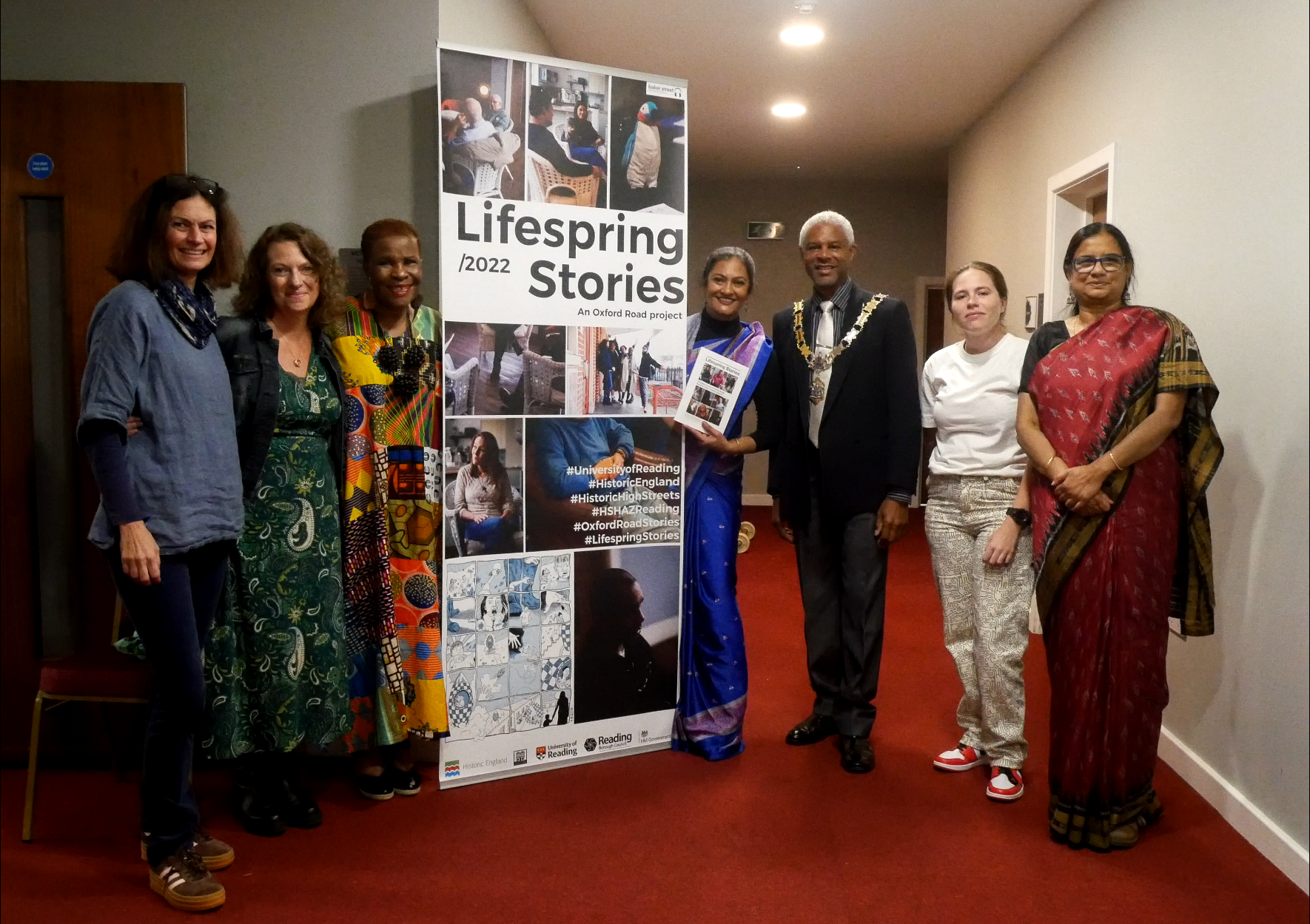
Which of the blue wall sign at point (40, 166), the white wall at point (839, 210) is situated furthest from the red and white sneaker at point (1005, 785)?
the white wall at point (839, 210)

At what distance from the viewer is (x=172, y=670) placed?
1848 millimetres

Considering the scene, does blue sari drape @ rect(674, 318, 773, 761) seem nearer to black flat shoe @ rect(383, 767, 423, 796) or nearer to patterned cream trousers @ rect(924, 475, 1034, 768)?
patterned cream trousers @ rect(924, 475, 1034, 768)

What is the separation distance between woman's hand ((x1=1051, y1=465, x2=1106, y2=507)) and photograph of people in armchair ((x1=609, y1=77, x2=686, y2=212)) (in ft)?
3.91

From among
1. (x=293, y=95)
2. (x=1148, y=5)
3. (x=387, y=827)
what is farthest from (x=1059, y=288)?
(x=387, y=827)

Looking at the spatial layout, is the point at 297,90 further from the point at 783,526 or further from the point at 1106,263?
the point at 1106,263

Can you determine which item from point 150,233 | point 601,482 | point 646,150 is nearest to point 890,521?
point 601,482

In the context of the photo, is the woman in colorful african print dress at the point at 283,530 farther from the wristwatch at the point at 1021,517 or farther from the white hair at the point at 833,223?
the wristwatch at the point at 1021,517

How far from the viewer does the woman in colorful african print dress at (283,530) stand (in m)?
2.06

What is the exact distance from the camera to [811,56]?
13.8ft

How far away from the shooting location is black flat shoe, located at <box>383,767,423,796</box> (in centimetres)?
242

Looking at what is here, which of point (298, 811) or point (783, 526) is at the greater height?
point (783, 526)

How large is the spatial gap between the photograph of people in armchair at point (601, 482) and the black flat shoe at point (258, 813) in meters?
0.86

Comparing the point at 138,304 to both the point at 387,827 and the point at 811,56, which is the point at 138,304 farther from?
the point at 811,56

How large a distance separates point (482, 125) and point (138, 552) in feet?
4.19
